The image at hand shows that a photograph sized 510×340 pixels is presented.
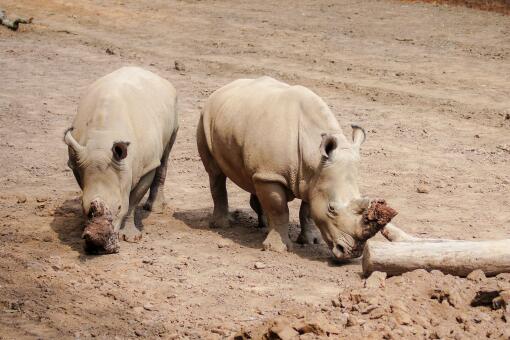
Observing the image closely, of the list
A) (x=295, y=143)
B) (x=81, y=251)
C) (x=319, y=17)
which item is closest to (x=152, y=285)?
(x=81, y=251)

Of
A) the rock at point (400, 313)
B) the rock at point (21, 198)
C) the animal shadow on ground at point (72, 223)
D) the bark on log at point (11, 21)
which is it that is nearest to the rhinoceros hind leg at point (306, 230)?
the animal shadow on ground at point (72, 223)

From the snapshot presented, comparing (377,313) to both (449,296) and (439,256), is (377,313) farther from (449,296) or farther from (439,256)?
(439,256)

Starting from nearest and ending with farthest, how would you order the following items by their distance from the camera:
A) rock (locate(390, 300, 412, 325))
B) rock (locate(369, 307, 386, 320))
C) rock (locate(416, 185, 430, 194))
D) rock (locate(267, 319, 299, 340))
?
1. rock (locate(267, 319, 299, 340))
2. rock (locate(390, 300, 412, 325))
3. rock (locate(369, 307, 386, 320))
4. rock (locate(416, 185, 430, 194))

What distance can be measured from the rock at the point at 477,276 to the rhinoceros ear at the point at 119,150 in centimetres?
365

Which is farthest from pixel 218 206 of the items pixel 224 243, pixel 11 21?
pixel 11 21

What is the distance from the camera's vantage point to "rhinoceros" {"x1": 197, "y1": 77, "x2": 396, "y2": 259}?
31.7 ft

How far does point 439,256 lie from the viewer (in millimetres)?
8844

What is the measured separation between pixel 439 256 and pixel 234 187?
471 centimetres

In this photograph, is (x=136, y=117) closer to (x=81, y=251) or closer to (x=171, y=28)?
(x=81, y=251)

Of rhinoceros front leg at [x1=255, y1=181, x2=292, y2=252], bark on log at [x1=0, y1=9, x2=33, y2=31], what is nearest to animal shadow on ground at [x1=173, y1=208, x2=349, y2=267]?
rhinoceros front leg at [x1=255, y1=181, x2=292, y2=252]

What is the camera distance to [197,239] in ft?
35.3

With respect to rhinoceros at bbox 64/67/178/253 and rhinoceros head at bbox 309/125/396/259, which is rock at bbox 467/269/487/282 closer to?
rhinoceros head at bbox 309/125/396/259

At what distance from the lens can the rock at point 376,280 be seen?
28.8 ft

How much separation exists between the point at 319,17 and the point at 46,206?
42.3ft
